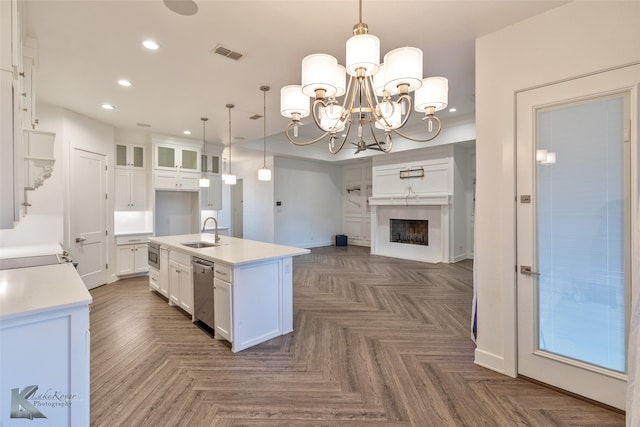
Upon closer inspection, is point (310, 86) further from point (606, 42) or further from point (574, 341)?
point (574, 341)

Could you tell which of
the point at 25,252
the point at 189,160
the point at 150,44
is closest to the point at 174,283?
the point at 25,252

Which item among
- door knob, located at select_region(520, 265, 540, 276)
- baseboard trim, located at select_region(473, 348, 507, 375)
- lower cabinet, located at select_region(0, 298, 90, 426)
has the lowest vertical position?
baseboard trim, located at select_region(473, 348, 507, 375)

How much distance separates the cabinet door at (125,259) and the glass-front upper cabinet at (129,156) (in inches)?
61.0

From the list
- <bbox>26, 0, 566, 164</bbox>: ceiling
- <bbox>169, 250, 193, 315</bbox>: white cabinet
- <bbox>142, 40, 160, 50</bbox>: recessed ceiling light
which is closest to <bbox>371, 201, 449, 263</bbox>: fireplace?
<bbox>26, 0, 566, 164</bbox>: ceiling

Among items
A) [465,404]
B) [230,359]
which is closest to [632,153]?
[465,404]

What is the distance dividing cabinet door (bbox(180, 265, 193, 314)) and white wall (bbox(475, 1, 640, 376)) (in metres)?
3.06

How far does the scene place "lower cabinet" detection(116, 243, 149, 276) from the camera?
17.8 ft

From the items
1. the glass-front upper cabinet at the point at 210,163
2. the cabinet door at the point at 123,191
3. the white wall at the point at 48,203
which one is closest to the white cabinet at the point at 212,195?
the glass-front upper cabinet at the point at 210,163

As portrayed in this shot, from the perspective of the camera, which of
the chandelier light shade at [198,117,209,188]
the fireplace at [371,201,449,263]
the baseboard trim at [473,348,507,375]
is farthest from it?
the fireplace at [371,201,449,263]

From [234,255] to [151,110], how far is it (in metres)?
3.01

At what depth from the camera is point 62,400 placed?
1460mm

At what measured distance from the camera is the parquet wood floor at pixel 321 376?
1.94 meters

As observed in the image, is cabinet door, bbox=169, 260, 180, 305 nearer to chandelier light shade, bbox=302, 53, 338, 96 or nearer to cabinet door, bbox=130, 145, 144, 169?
cabinet door, bbox=130, 145, 144, 169

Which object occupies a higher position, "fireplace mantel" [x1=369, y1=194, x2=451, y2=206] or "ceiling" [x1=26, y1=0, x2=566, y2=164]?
"ceiling" [x1=26, y1=0, x2=566, y2=164]
